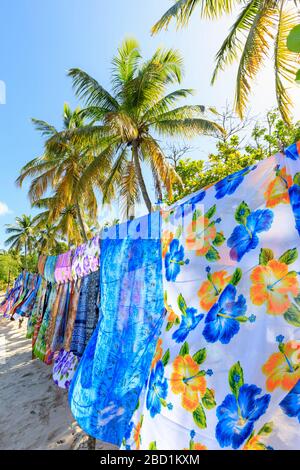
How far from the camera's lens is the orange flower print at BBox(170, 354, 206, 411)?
1.17 m

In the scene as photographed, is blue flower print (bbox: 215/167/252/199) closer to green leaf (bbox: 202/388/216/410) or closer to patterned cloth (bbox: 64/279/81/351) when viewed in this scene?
green leaf (bbox: 202/388/216/410)

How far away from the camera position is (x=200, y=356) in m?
1.20

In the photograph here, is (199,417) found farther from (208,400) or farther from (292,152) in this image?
(292,152)

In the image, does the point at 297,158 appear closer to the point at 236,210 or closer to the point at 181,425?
the point at 236,210

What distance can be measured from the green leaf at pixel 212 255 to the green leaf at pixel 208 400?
23.1 inches

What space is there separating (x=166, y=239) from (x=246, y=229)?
0.60 metres

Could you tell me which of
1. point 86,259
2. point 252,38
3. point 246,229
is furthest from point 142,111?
point 246,229

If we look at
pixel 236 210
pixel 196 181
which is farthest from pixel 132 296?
pixel 196 181

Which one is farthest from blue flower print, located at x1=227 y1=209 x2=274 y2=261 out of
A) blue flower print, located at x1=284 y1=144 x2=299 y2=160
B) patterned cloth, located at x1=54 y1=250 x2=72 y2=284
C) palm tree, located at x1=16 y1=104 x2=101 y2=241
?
palm tree, located at x1=16 y1=104 x2=101 y2=241

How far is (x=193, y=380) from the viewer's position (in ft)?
3.92

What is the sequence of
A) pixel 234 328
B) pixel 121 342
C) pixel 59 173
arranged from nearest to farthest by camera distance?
1. pixel 234 328
2. pixel 121 342
3. pixel 59 173

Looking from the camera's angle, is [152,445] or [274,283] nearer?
[274,283]

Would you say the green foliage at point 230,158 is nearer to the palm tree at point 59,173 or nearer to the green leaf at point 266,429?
the palm tree at point 59,173

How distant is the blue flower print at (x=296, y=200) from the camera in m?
1.01
